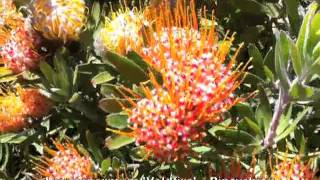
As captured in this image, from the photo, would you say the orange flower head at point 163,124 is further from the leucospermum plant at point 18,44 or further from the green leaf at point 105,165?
the leucospermum plant at point 18,44

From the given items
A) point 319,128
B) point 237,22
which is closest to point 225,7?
point 237,22

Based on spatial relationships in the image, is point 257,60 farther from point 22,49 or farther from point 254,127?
point 22,49

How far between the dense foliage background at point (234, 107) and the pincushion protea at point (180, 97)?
0.34 ft

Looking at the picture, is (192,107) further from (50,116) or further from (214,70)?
(50,116)

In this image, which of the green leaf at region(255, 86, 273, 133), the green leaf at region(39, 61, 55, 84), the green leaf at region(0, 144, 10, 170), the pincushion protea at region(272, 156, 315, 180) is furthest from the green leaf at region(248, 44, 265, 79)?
the green leaf at region(0, 144, 10, 170)

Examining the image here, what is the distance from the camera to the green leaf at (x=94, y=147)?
1.75 meters

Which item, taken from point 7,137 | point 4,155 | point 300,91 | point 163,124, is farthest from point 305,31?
point 4,155

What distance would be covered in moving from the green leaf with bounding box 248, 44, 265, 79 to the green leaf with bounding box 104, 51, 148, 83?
1.06 ft

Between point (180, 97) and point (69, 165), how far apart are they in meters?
0.63

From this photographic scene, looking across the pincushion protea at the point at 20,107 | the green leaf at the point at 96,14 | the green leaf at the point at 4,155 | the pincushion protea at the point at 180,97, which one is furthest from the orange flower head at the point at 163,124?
the green leaf at the point at 4,155

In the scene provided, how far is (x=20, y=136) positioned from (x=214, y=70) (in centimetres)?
98

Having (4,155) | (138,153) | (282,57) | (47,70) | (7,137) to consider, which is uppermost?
(282,57)

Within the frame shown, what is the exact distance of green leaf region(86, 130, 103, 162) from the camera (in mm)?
1747

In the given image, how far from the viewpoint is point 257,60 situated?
159 centimetres
